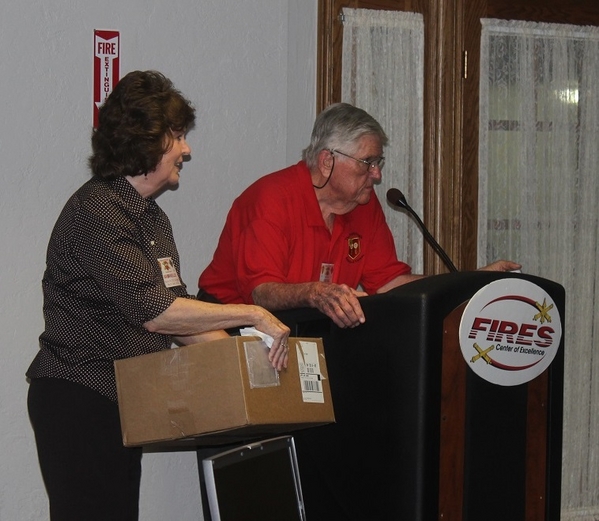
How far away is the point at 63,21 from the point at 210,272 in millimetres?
942

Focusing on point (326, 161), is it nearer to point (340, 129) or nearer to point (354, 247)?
point (340, 129)

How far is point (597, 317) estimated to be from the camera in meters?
3.51

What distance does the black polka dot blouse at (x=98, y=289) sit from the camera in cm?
200

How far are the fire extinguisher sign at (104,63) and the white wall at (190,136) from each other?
0.08ft

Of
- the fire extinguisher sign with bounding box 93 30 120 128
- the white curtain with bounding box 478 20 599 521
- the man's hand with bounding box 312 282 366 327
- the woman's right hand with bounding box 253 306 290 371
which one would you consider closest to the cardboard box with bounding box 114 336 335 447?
the woman's right hand with bounding box 253 306 290 371

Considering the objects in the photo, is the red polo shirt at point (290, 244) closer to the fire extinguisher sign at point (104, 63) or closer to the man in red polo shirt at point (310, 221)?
the man in red polo shirt at point (310, 221)

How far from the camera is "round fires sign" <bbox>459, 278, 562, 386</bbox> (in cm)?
206

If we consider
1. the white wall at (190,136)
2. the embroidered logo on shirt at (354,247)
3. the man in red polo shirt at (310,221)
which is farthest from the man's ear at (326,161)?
the white wall at (190,136)

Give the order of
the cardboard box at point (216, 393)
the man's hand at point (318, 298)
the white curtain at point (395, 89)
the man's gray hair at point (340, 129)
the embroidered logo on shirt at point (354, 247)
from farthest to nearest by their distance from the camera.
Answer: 1. the white curtain at point (395, 89)
2. the embroidered logo on shirt at point (354, 247)
3. the man's gray hair at point (340, 129)
4. the man's hand at point (318, 298)
5. the cardboard box at point (216, 393)

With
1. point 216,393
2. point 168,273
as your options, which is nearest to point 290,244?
point 168,273

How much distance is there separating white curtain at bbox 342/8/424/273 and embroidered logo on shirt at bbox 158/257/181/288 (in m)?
1.18

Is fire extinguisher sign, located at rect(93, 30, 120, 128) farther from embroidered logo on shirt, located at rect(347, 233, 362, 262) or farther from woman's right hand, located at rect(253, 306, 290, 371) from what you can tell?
woman's right hand, located at rect(253, 306, 290, 371)

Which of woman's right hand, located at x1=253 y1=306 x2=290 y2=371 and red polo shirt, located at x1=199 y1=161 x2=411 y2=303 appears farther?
red polo shirt, located at x1=199 y1=161 x2=411 y2=303

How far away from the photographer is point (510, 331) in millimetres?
2119
